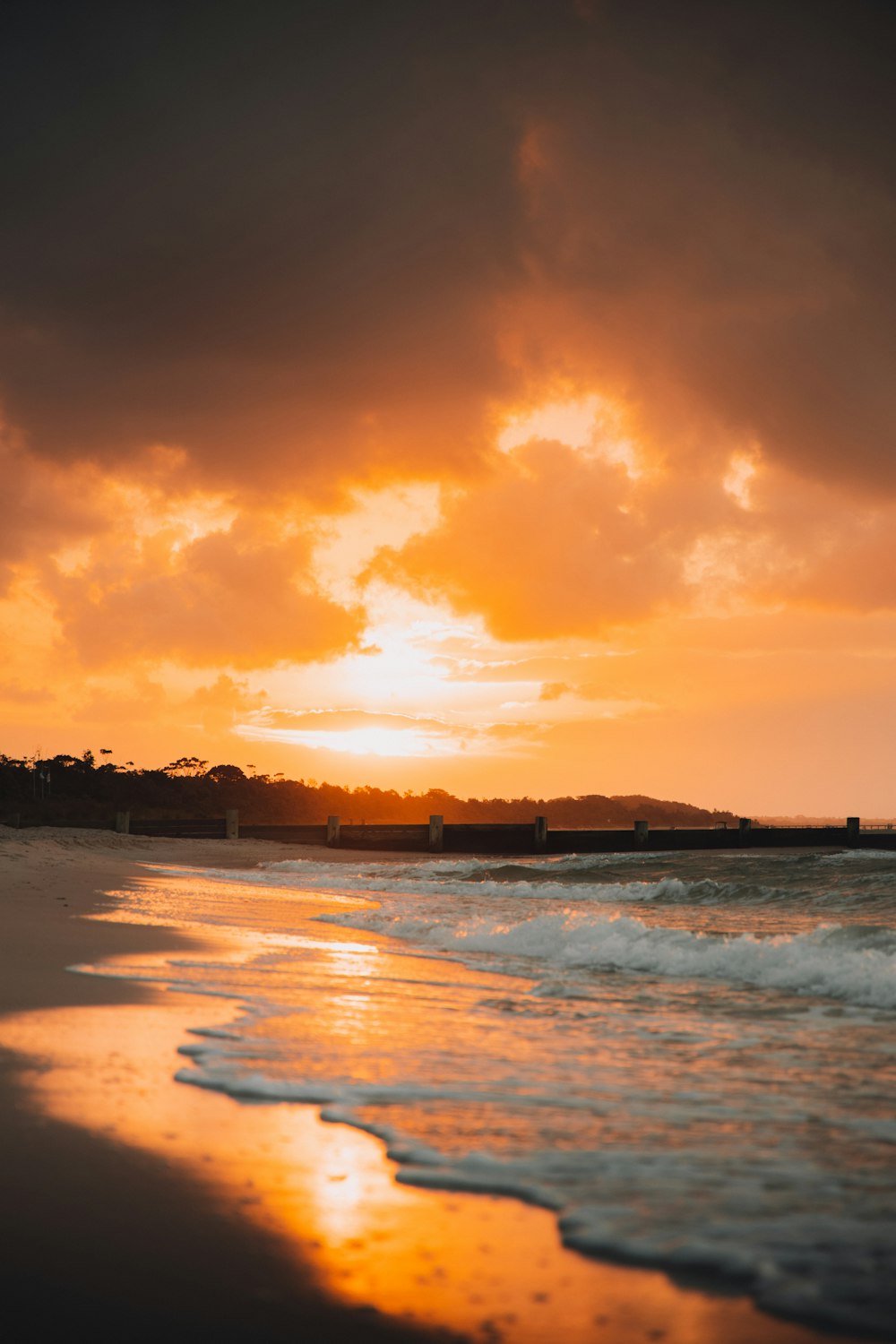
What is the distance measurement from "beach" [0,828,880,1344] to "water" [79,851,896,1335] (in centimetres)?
15

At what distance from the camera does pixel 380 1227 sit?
3121 mm

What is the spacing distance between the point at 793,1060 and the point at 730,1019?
52.5 inches

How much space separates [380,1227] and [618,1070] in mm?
2461

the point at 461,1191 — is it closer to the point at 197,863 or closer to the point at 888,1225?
the point at 888,1225

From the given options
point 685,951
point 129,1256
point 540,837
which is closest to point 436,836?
point 540,837

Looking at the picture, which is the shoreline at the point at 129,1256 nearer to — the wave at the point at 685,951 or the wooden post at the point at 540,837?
the wave at the point at 685,951

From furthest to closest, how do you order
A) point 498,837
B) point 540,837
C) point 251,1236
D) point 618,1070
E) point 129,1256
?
point 498,837
point 540,837
point 618,1070
point 251,1236
point 129,1256

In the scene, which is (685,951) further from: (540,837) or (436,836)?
(436,836)

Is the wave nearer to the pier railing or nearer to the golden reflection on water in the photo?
the golden reflection on water

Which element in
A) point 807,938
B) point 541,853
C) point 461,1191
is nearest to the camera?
point 461,1191

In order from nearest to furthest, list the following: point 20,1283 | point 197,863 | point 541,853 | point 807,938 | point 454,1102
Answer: point 20,1283 → point 454,1102 → point 807,938 → point 197,863 → point 541,853

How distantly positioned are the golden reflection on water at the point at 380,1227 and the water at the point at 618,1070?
14 cm

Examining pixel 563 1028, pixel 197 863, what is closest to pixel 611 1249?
pixel 563 1028

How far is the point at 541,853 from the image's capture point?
48906 mm
